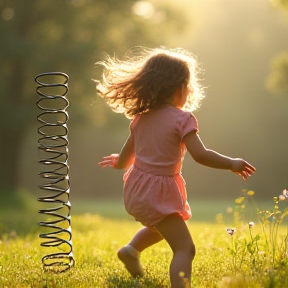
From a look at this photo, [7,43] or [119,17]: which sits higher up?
[119,17]

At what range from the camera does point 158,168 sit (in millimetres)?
4051

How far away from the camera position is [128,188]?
4.12m

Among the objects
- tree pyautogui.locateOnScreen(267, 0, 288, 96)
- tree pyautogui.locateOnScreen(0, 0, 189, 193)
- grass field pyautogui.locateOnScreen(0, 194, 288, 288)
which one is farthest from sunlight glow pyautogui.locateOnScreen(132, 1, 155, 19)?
grass field pyautogui.locateOnScreen(0, 194, 288, 288)

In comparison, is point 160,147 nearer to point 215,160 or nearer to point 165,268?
point 215,160

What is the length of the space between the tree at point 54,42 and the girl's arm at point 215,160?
14.9 metres

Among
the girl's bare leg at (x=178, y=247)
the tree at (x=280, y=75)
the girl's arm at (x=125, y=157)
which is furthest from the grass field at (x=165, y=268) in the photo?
the tree at (x=280, y=75)

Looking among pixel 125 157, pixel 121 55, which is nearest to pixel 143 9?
pixel 121 55

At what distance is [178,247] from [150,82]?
1.13 meters

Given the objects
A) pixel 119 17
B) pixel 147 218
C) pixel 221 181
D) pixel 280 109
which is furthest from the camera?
pixel 280 109

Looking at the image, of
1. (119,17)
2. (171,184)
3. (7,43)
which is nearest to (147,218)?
(171,184)

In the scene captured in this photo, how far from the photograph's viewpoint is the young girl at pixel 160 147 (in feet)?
12.6

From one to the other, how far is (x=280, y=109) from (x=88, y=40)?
16.6 m

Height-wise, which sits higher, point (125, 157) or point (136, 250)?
point (125, 157)

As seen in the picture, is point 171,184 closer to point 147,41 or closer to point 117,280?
point 117,280
